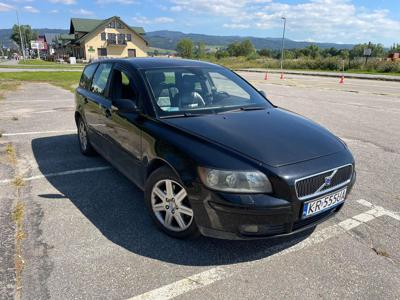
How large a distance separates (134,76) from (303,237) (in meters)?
2.53

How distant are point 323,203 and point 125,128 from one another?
2282 mm

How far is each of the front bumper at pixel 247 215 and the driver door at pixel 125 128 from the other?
1148 millimetres

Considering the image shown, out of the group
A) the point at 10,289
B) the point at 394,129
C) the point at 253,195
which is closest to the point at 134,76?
the point at 253,195

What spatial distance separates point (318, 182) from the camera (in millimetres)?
2859

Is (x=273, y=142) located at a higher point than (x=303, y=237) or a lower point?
higher

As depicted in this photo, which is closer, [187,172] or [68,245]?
[187,172]

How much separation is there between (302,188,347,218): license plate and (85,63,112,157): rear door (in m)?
2.74

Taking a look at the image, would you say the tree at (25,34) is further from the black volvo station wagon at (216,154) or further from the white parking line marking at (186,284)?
the white parking line marking at (186,284)

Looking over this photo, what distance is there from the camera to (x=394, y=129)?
8.36 m

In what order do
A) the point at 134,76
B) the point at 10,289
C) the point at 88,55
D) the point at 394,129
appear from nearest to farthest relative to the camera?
the point at 10,289 → the point at 134,76 → the point at 394,129 → the point at 88,55

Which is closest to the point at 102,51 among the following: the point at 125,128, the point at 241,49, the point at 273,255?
the point at 241,49

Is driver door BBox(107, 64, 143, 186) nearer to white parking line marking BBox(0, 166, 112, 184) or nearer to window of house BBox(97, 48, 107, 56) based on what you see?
white parking line marking BBox(0, 166, 112, 184)

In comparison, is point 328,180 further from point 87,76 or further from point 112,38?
point 112,38

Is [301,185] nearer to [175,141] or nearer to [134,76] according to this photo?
[175,141]
